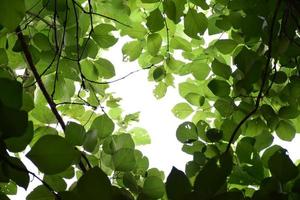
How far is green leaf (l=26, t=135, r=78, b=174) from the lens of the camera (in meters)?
0.41

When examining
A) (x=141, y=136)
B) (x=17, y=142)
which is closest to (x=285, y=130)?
(x=141, y=136)

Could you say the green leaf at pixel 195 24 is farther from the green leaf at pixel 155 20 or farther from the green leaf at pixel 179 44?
the green leaf at pixel 179 44

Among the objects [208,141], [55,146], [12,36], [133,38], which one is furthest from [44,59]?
[55,146]

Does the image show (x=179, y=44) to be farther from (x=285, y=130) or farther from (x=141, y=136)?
(x=285, y=130)

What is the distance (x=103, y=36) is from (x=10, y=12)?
51cm

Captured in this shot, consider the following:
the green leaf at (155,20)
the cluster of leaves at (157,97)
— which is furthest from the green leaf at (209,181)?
the green leaf at (155,20)

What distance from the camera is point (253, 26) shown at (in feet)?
2.59

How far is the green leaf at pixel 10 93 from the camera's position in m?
0.42

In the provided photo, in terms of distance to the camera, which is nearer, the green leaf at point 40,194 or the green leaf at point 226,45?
the green leaf at point 40,194

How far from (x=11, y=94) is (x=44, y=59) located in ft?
1.68

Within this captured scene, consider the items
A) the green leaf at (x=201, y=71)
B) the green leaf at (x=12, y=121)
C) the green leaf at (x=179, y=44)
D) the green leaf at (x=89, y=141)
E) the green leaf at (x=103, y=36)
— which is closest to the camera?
the green leaf at (x=12, y=121)

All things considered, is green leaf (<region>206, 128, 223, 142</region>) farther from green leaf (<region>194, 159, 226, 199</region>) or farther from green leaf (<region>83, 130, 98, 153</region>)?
green leaf (<region>194, 159, 226, 199</region>)

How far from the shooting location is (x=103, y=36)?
3.06 ft

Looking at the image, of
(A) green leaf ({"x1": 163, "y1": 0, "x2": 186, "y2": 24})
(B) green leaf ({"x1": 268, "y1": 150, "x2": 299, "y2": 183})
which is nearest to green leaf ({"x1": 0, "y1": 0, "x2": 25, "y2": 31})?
(B) green leaf ({"x1": 268, "y1": 150, "x2": 299, "y2": 183})
